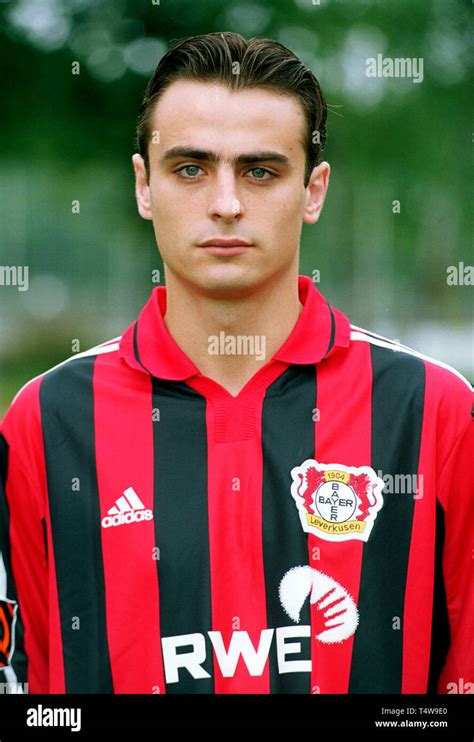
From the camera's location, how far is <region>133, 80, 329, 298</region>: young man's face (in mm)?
1565

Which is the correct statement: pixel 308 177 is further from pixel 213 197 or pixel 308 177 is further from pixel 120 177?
pixel 120 177

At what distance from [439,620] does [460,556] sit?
0.12 m

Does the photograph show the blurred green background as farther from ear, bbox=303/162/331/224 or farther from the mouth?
the mouth

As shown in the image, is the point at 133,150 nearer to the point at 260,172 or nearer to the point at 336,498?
the point at 260,172

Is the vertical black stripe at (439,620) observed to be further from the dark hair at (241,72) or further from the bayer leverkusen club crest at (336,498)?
the dark hair at (241,72)

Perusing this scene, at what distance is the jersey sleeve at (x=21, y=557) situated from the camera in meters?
1.64

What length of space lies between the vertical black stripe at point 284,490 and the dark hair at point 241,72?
41 centimetres

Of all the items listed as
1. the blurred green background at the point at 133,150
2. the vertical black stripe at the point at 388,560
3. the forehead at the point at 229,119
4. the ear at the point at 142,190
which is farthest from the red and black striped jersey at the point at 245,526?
the blurred green background at the point at 133,150

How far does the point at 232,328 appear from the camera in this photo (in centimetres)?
168

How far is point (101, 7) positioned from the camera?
2137mm

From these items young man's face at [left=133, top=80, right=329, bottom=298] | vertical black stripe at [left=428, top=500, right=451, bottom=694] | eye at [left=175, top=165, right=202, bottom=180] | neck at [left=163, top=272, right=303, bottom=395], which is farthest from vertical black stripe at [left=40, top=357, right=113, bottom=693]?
vertical black stripe at [left=428, top=500, right=451, bottom=694]

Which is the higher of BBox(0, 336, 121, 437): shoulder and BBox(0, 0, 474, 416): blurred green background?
BBox(0, 0, 474, 416): blurred green background

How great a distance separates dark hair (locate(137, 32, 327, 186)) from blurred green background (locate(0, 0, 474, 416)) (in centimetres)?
45
